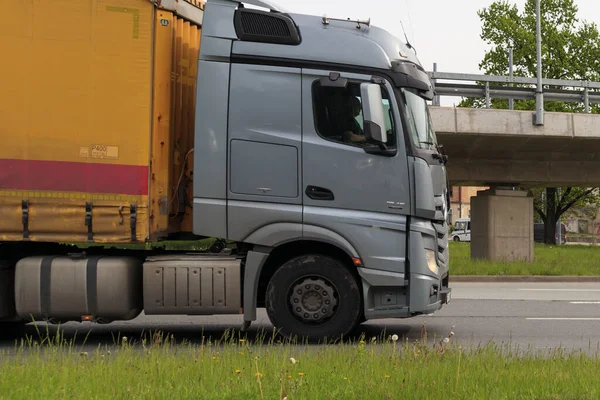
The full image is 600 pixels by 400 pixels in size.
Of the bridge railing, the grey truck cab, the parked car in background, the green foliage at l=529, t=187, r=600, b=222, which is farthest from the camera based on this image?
the parked car in background

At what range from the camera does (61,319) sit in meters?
8.93

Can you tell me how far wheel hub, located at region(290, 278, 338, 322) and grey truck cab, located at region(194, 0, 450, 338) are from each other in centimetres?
1

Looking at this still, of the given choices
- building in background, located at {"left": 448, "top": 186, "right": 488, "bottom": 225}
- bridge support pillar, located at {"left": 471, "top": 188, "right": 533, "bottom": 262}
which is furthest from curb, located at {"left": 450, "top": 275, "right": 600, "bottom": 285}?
building in background, located at {"left": 448, "top": 186, "right": 488, "bottom": 225}

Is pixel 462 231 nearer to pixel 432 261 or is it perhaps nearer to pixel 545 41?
pixel 545 41

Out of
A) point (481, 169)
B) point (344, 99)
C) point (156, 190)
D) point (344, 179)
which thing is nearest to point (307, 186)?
point (344, 179)

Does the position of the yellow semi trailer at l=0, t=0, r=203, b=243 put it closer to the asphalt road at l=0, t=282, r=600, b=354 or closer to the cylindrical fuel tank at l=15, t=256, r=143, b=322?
the cylindrical fuel tank at l=15, t=256, r=143, b=322

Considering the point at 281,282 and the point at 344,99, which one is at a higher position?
the point at 344,99

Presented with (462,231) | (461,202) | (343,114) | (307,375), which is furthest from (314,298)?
(461,202)

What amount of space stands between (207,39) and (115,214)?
6.63 feet

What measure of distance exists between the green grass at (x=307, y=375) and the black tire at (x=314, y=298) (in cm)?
166

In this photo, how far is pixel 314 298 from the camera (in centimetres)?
885

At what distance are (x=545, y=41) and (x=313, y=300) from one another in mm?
49423

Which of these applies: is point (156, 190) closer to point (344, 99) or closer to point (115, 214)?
point (115, 214)

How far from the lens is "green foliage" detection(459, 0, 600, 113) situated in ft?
176
